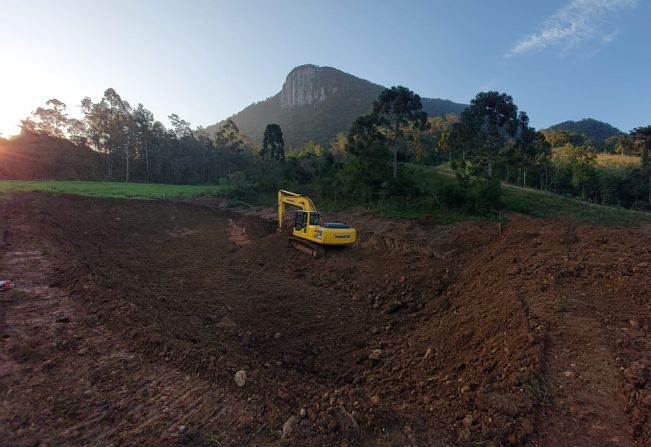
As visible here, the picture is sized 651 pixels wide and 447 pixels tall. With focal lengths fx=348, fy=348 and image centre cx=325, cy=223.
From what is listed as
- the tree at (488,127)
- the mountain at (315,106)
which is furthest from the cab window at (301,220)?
the mountain at (315,106)

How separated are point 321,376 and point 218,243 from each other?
37.3 ft

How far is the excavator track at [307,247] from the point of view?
40.0 feet

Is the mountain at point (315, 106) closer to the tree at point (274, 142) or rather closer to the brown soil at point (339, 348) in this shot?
the tree at point (274, 142)

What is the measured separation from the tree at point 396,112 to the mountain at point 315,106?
74.1 m

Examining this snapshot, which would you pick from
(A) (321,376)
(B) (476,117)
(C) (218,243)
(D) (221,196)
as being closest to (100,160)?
(D) (221,196)

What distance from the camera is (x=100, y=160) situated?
51.3 m

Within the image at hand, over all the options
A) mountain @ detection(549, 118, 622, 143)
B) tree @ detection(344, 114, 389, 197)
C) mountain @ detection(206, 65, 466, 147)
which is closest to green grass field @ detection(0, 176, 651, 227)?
tree @ detection(344, 114, 389, 197)

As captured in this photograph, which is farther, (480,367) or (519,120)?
(519,120)

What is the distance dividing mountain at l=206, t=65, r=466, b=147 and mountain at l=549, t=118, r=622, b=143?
38413mm

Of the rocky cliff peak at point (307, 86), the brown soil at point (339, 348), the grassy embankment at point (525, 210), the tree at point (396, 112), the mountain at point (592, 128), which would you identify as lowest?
the brown soil at point (339, 348)

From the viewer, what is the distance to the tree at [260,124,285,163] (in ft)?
163

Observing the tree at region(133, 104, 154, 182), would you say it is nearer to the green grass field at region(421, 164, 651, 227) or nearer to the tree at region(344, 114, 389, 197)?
the tree at region(344, 114, 389, 197)

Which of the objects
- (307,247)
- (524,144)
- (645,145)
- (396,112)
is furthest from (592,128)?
(307,247)

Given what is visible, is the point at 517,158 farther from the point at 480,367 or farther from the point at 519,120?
the point at 480,367
